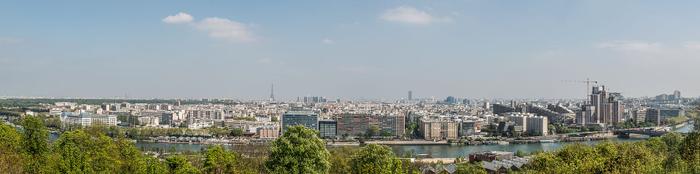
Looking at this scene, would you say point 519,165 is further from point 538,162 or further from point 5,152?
point 5,152

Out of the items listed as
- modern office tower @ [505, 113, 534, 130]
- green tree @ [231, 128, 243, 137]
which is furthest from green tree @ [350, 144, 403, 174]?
modern office tower @ [505, 113, 534, 130]

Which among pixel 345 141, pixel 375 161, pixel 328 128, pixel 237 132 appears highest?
pixel 375 161

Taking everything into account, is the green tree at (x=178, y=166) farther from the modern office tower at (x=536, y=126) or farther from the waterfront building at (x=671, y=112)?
the waterfront building at (x=671, y=112)

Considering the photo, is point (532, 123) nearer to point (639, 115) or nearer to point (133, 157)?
point (639, 115)

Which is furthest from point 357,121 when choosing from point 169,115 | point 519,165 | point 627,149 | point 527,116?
point 627,149

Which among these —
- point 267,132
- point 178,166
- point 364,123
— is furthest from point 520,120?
point 178,166

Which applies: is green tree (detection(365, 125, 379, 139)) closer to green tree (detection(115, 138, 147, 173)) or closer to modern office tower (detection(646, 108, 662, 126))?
modern office tower (detection(646, 108, 662, 126))

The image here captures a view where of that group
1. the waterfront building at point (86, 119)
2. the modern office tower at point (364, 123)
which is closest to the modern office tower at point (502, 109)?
the modern office tower at point (364, 123)
